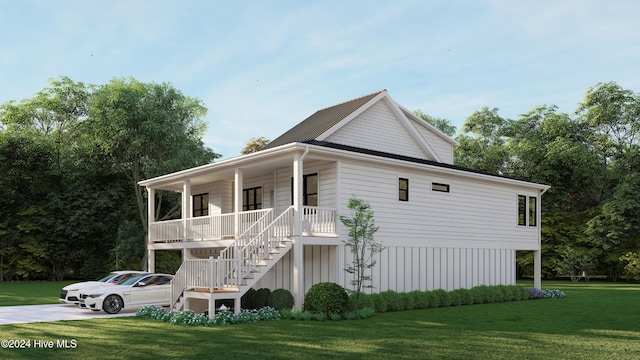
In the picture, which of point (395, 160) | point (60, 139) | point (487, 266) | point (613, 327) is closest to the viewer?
point (613, 327)

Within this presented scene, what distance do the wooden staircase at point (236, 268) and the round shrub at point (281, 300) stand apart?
3.41 feet

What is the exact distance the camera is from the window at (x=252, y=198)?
25297mm

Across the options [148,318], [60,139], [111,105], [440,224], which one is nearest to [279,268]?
[148,318]

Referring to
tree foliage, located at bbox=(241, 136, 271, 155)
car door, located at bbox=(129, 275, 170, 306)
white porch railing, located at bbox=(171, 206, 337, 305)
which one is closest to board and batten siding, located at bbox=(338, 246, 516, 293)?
white porch railing, located at bbox=(171, 206, 337, 305)

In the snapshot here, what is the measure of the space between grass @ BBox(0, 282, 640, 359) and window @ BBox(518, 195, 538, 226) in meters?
9.50

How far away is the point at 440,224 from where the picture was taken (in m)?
23.7

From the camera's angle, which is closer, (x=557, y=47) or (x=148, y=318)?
(x=148, y=318)

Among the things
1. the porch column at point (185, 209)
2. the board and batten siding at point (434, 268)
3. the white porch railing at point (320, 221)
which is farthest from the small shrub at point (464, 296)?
the porch column at point (185, 209)

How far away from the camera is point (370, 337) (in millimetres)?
13641

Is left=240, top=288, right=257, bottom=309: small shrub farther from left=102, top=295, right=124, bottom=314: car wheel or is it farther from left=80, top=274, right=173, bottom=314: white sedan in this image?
left=102, top=295, right=124, bottom=314: car wheel

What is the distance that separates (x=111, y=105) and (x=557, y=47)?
2863 cm

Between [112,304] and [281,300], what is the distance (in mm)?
5679

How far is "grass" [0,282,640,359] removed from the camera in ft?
37.9

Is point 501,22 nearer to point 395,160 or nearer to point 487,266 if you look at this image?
point 395,160
